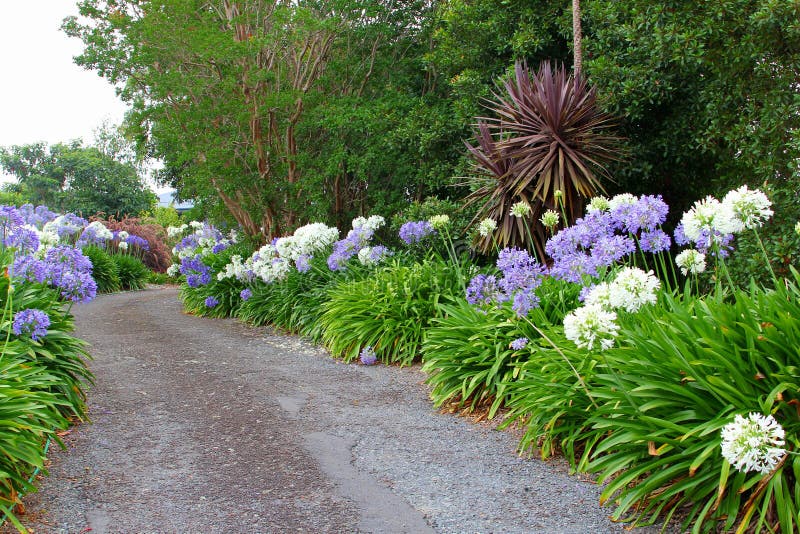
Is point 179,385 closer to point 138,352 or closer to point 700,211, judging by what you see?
point 138,352

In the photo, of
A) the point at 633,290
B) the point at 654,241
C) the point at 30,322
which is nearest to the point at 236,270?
the point at 30,322

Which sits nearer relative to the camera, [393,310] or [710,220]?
[710,220]

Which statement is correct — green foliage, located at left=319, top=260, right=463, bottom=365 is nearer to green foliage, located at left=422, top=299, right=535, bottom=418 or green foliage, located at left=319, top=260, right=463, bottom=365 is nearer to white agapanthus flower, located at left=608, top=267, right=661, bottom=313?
green foliage, located at left=422, top=299, right=535, bottom=418

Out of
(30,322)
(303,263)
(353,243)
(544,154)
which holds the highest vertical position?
(544,154)

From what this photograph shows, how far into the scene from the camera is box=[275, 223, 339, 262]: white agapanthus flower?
30.3ft

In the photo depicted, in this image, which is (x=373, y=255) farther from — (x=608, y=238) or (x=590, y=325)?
(x=590, y=325)

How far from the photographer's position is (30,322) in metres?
4.36

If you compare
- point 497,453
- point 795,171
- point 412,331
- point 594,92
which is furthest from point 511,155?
point 497,453

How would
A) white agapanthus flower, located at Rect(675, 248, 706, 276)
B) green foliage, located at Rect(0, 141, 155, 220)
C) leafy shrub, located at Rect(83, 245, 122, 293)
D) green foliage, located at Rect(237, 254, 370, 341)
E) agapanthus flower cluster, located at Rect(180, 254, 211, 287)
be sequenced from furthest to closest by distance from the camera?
green foliage, located at Rect(0, 141, 155, 220), leafy shrub, located at Rect(83, 245, 122, 293), agapanthus flower cluster, located at Rect(180, 254, 211, 287), green foliage, located at Rect(237, 254, 370, 341), white agapanthus flower, located at Rect(675, 248, 706, 276)

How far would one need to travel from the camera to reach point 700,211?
355cm

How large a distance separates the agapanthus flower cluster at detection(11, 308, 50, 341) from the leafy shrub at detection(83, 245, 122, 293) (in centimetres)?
1200

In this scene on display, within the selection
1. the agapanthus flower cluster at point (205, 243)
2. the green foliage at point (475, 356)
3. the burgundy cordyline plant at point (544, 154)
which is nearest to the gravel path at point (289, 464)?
the green foliage at point (475, 356)

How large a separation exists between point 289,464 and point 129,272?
1464 cm

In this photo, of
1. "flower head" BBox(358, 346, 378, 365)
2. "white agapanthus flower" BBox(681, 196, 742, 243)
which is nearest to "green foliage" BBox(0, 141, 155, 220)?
"flower head" BBox(358, 346, 378, 365)
